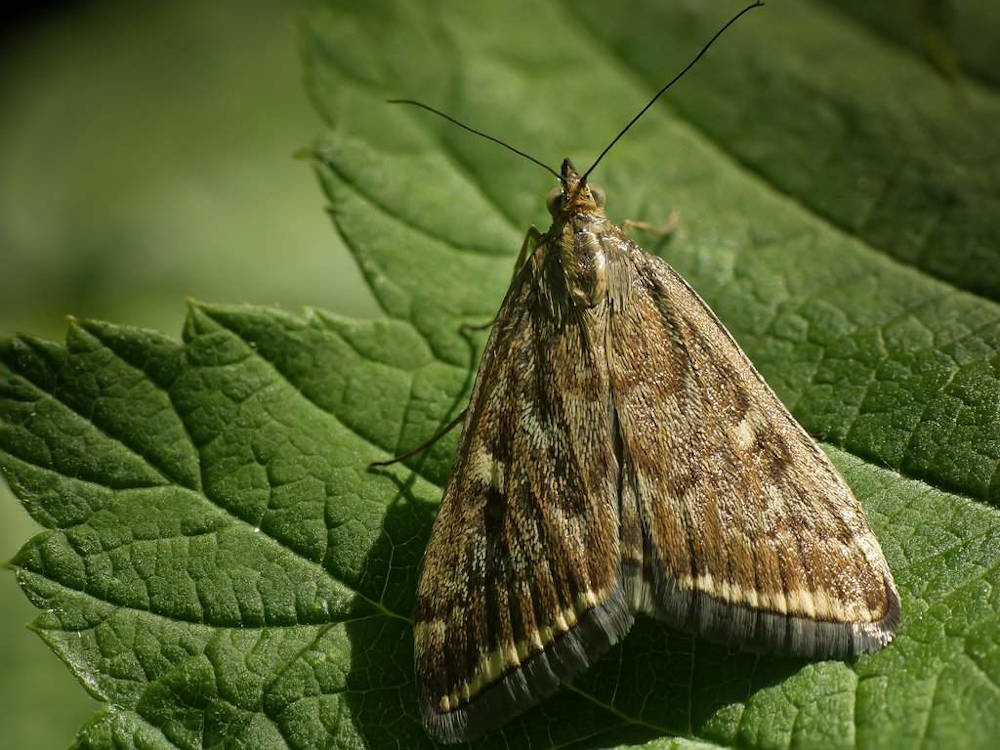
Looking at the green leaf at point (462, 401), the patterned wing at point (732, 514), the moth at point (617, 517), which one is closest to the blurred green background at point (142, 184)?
the green leaf at point (462, 401)

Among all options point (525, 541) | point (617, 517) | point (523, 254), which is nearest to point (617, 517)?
point (617, 517)

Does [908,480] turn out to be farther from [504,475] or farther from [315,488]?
[315,488]

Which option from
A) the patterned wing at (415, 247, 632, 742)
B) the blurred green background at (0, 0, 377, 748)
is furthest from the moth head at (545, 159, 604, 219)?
the blurred green background at (0, 0, 377, 748)

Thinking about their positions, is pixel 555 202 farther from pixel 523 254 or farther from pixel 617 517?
pixel 617 517

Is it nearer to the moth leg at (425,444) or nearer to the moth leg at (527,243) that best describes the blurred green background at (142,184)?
the moth leg at (527,243)

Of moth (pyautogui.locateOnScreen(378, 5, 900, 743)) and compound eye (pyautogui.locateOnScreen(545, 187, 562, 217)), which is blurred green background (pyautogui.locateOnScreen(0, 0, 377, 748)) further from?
moth (pyautogui.locateOnScreen(378, 5, 900, 743))

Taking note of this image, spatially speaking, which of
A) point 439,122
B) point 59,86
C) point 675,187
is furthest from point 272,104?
point 675,187
